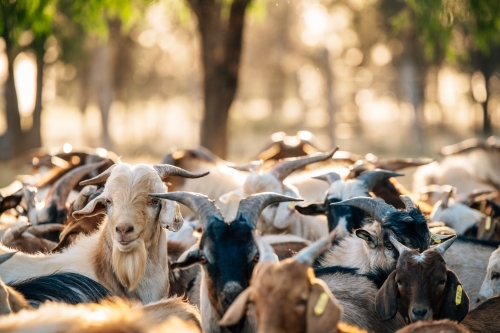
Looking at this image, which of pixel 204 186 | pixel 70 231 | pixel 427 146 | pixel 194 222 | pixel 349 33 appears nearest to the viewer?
pixel 70 231

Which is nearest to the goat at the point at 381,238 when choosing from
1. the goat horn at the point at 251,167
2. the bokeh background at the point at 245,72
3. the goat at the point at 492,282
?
the goat at the point at 492,282

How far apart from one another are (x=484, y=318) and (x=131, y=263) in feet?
8.30

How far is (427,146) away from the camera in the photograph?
28.4 meters

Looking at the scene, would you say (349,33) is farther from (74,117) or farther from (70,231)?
(70,231)

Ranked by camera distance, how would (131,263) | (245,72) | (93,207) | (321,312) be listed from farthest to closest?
(245,72) < (93,207) < (131,263) < (321,312)

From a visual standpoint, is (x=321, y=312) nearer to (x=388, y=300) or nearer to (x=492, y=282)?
(x=388, y=300)

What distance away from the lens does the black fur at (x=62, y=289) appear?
5656 millimetres

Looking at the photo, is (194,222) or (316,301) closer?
(316,301)

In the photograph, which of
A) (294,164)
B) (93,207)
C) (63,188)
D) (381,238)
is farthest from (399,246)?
(63,188)

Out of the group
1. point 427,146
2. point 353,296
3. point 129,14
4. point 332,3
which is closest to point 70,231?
point 353,296

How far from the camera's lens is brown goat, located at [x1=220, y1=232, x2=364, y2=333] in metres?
4.36

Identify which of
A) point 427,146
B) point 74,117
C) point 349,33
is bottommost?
point 74,117

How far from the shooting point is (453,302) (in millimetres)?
5637

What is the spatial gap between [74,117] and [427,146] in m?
32.2
